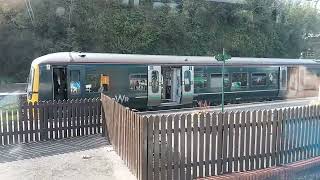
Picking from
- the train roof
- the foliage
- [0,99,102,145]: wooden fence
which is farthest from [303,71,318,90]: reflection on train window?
[0,99,102,145]: wooden fence

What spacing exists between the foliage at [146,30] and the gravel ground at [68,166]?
933 inches

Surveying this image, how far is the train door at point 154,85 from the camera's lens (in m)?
16.4

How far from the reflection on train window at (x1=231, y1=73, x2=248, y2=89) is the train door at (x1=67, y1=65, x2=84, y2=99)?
7971mm

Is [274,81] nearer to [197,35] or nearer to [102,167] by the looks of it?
[102,167]

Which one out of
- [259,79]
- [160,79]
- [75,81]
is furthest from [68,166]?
[259,79]

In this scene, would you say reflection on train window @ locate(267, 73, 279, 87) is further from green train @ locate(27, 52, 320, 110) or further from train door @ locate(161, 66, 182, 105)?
train door @ locate(161, 66, 182, 105)

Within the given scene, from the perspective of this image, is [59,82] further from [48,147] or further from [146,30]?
[146,30]

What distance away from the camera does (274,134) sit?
24.9 feet

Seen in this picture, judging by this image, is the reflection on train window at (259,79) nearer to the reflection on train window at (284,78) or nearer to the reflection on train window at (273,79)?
the reflection on train window at (273,79)

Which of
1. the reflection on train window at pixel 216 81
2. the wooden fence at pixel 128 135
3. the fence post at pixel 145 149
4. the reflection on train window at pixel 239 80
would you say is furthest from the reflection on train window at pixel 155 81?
the fence post at pixel 145 149

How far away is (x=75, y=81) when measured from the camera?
14.7 m

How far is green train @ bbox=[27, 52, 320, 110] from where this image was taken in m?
14.7

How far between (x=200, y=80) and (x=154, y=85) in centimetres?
251

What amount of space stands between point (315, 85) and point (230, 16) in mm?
21040
